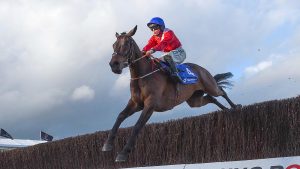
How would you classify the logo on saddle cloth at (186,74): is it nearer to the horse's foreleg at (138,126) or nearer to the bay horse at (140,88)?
the bay horse at (140,88)

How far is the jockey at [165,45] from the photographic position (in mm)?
8696

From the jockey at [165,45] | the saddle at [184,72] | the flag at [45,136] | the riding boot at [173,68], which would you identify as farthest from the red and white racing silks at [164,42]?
the flag at [45,136]

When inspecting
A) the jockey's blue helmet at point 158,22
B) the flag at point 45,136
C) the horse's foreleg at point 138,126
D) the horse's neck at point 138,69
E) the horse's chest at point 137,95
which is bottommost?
the horse's foreleg at point 138,126

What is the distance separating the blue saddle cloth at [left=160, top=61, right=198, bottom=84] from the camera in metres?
8.93

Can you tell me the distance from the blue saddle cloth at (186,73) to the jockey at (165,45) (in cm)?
8

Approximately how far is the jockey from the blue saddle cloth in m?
0.08

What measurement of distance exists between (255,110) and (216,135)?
103cm

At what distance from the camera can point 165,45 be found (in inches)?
343

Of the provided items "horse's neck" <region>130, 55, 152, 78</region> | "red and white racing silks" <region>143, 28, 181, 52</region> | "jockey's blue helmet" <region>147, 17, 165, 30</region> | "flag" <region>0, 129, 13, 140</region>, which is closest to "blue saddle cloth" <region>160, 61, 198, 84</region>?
"red and white racing silks" <region>143, 28, 181, 52</region>

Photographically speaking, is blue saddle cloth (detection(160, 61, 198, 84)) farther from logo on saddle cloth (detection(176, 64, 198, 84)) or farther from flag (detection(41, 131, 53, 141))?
flag (detection(41, 131, 53, 141))

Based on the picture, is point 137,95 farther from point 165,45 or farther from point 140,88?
point 165,45

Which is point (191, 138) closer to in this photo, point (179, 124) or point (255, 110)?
point (179, 124)

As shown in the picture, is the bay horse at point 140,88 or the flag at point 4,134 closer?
the bay horse at point 140,88

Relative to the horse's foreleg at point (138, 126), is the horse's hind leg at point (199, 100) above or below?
above
